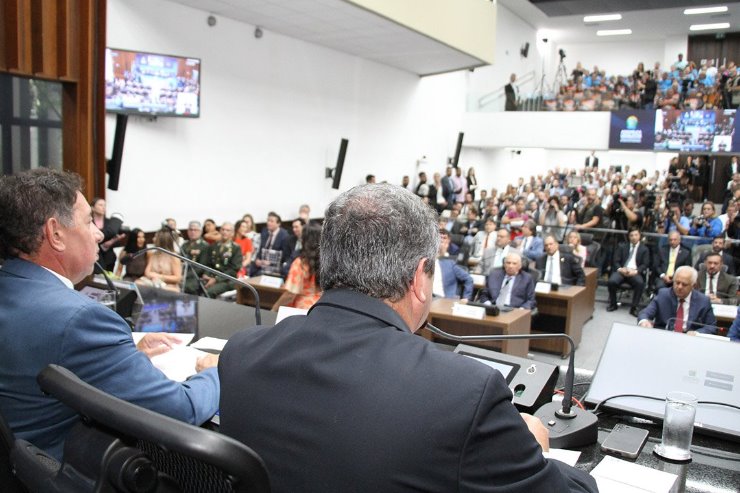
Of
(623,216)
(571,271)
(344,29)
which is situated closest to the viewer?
(571,271)

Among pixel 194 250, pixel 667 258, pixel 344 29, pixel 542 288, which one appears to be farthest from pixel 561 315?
pixel 344 29

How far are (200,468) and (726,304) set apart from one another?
638 centimetres

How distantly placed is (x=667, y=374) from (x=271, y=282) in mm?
4431

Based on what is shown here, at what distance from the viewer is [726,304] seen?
19.5 ft

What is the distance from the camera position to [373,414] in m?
0.90

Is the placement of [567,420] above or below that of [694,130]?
below

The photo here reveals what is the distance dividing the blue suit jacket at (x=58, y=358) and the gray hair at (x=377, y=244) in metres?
0.56

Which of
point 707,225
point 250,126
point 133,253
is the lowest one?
point 133,253

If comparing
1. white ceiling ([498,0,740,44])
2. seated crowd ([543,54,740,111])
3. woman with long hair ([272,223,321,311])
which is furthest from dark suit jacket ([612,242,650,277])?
white ceiling ([498,0,740,44])

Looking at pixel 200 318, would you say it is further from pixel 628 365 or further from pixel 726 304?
pixel 726 304

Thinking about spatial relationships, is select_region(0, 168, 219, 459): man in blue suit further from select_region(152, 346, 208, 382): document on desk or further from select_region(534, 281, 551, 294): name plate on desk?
select_region(534, 281, 551, 294): name plate on desk

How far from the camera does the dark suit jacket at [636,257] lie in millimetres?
8406

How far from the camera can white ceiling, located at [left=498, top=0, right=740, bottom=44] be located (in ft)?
53.6

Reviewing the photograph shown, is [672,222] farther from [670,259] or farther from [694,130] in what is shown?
[694,130]
